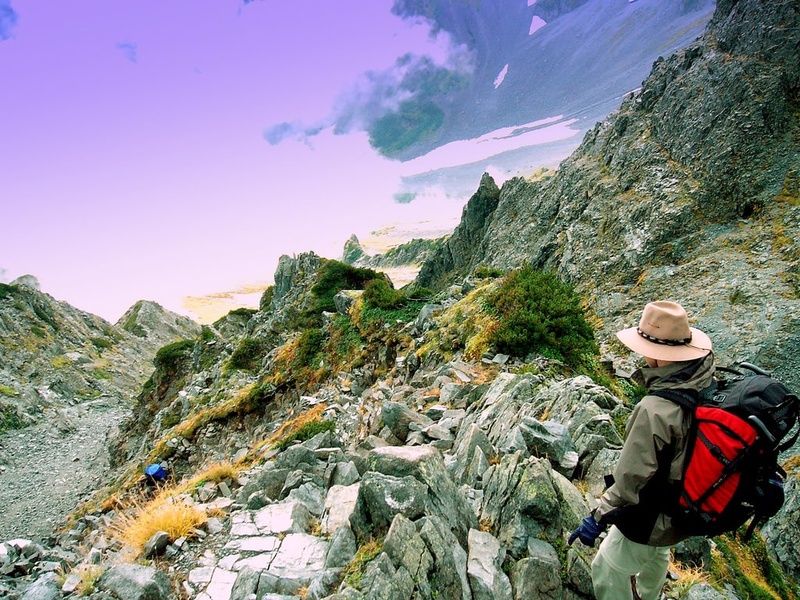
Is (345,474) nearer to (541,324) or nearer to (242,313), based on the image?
(541,324)

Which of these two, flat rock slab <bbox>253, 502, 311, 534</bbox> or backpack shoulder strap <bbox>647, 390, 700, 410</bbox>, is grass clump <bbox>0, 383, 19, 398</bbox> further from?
backpack shoulder strap <bbox>647, 390, 700, 410</bbox>

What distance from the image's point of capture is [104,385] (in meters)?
60.0

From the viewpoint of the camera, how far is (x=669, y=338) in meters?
4.43

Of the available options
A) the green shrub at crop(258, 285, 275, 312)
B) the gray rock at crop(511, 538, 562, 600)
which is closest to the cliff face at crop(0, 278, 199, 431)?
the green shrub at crop(258, 285, 275, 312)

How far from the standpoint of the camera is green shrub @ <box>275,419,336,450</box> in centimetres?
1292

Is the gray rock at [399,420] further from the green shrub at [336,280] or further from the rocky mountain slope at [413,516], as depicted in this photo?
the green shrub at [336,280]

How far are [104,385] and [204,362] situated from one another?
3302 cm

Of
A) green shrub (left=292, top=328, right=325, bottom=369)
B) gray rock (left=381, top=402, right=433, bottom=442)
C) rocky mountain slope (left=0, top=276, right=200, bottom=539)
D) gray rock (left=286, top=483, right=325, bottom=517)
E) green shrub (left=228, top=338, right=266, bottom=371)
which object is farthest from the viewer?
green shrub (left=228, top=338, right=266, bottom=371)

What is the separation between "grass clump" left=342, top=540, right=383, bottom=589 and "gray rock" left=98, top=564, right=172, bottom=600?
2.56 meters

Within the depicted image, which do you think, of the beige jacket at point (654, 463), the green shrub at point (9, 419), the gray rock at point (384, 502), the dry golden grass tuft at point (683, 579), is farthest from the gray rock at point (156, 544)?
the green shrub at point (9, 419)

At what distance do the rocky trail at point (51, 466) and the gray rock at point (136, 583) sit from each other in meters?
23.5

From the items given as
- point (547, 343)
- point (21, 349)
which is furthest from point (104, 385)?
point (547, 343)

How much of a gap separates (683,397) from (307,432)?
1113cm

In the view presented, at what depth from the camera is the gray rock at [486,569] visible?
189 inches
